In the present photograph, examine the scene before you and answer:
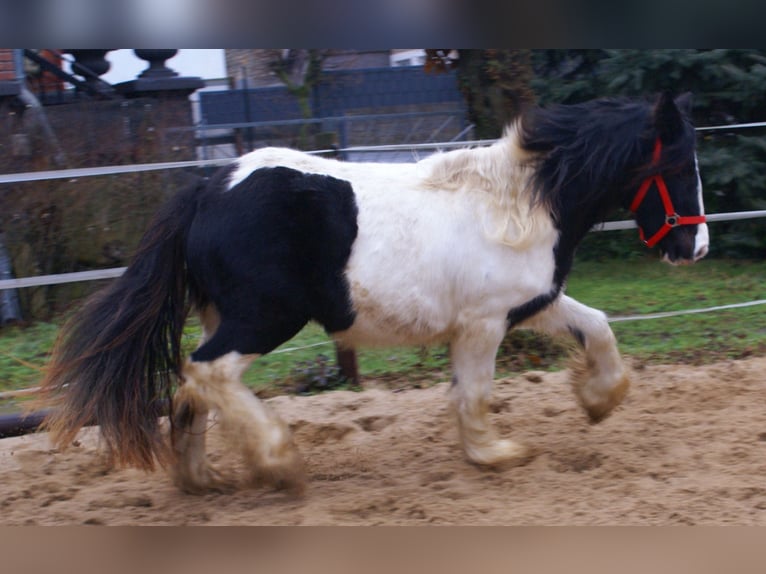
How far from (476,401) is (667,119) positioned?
59.9 inches

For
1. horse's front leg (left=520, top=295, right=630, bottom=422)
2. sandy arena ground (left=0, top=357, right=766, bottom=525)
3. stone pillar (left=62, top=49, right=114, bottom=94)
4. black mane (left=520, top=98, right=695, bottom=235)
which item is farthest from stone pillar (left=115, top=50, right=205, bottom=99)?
horse's front leg (left=520, top=295, right=630, bottom=422)

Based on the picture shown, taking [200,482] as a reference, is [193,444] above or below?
above

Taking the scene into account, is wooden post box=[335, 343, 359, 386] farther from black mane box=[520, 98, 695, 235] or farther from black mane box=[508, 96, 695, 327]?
black mane box=[520, 98, 695, 235]

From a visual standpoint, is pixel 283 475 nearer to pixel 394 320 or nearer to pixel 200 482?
pixel 200 482

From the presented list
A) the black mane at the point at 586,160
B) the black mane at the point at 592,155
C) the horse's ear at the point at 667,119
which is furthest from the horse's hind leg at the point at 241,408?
the horse's ear at the point at 667,119

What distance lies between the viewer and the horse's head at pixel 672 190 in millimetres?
4059

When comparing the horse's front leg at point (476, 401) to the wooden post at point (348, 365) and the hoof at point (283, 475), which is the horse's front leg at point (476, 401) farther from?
the wooden post at point (348, 365)

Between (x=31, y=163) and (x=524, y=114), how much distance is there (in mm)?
4559

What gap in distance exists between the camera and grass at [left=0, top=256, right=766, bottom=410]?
591cm

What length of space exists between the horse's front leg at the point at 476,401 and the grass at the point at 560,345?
0.82m

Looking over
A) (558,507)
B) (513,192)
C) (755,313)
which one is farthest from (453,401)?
(755,313)

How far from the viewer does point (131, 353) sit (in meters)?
3.83

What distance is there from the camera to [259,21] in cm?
309

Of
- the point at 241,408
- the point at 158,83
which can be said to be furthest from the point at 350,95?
the point at 241,408
